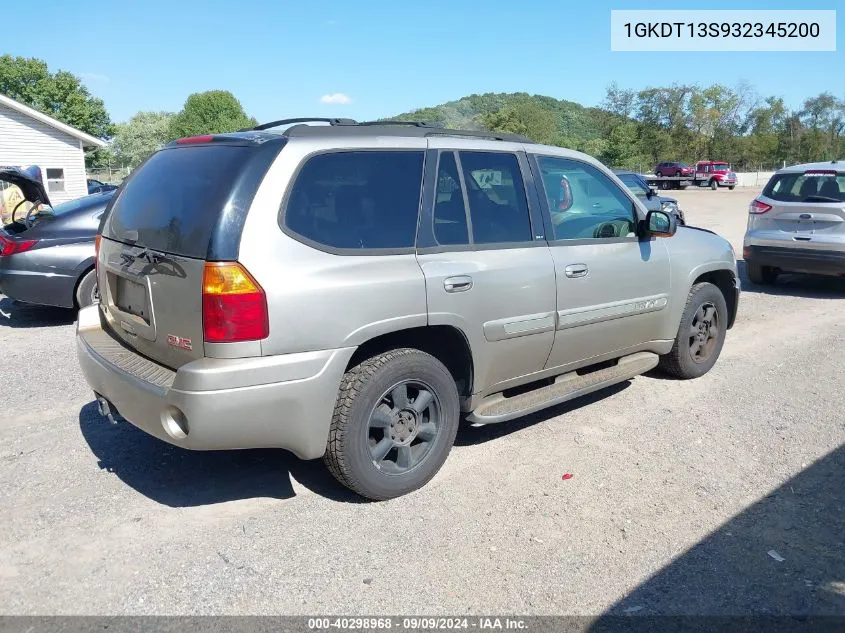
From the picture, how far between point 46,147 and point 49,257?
2240 cm

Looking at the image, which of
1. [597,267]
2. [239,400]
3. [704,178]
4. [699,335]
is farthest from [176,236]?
[704,178]

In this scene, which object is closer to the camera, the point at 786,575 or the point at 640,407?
the point at 786,575

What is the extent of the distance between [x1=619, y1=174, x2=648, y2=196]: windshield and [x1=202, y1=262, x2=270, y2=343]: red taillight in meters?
12.6

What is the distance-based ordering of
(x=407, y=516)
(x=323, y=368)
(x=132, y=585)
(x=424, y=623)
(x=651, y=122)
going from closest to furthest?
(x=424, y=623) → (x=132, y=585) → (x=323, y=368) → (x=407, y=516) → (x=651, y=122)

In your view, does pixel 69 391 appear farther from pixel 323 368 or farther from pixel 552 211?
pixel 552 211

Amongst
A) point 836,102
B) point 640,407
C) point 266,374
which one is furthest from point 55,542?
point 836,102

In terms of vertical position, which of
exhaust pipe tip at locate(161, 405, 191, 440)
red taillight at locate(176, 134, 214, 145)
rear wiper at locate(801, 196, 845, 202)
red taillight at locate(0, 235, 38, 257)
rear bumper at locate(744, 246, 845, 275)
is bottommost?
exhaust pipe tip at locate(161, 405, 191, 440)

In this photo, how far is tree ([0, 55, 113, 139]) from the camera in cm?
6950

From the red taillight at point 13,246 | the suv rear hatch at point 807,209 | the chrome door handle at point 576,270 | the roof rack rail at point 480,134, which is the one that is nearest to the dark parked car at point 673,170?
the suv rear hatch at point 807,209

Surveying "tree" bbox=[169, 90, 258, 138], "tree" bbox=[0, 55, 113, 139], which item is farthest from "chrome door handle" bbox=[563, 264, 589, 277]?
"tree" bbox=[169, 90, 258, 138]

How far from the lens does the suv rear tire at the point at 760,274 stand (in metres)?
9.89

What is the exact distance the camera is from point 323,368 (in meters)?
3.23

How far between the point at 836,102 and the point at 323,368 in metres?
89.1

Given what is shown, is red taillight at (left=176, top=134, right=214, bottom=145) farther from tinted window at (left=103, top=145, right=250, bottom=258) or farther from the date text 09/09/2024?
the date text 09/09/2024
